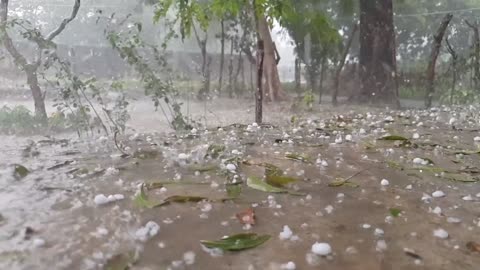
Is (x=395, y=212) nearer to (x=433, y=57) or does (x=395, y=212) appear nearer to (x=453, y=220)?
(x=453, y=220)

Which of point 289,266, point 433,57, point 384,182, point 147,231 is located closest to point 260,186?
point 384,182

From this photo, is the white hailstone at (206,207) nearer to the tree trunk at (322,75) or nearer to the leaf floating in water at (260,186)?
the leaf floating in water at (260,186)

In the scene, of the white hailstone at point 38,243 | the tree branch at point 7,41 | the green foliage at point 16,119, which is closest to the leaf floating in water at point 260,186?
the white hailstone at point 38,243

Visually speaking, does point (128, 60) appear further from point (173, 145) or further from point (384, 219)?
point (384, 219)

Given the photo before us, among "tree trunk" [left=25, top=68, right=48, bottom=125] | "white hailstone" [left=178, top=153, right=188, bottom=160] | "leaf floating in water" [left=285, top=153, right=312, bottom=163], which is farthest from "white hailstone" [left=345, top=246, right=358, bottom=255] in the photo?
"tree trunk" [left=25, top=68, right=48, bottom=125]

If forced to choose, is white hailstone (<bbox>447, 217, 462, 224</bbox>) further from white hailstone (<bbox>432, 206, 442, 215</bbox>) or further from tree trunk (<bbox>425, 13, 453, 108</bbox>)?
tree trunk (<bbox>425, 13, 453, 108</bbox>)

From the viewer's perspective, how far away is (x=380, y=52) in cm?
840

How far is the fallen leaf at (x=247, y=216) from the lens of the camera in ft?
5.08

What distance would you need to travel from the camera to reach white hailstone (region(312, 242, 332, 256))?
130 cm

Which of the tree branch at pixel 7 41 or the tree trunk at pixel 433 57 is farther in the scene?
the tree trunk at pixel 433 57

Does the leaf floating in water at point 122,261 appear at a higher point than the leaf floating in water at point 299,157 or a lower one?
lower

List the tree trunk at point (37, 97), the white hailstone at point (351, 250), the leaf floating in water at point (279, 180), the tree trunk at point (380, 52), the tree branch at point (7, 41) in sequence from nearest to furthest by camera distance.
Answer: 1. the white hailstone at point (351, 250)
2. the leaf floating in water at point (279, 180)
3. the tree branch at point (7, 41)
4. the tree trunk at point (37, 97)
5. the tree trunk at point (380, 52)

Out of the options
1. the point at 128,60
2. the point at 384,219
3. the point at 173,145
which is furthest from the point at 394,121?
the point at 384,219

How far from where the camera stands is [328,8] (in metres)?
9.99
